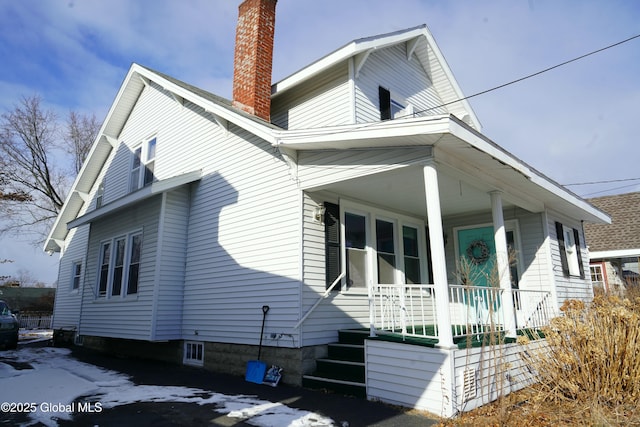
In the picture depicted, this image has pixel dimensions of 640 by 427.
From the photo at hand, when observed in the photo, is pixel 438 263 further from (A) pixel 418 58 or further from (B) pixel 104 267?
(B) pixel 104 267

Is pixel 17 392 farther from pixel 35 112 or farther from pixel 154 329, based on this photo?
pixel 35 112

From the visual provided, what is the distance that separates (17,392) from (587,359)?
799 cm

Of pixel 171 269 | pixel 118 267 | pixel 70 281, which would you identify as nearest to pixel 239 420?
pixel 171 269

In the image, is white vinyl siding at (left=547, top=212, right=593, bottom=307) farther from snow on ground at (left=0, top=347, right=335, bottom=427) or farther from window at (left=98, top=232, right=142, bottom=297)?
window at (left=98, top=232, right=142, bottom=297)

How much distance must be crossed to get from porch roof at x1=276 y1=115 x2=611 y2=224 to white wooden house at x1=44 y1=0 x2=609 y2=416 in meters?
0.03

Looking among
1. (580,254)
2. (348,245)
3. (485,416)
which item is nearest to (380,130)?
(348,245)

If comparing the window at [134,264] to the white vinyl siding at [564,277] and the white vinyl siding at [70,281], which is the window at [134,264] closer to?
the white vinyl siding at [70,281]

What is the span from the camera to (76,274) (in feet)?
45.1

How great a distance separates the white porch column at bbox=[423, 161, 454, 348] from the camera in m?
4.90

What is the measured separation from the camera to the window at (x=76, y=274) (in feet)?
44.4

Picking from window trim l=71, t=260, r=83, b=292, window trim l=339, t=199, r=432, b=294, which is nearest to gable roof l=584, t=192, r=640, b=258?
window trim l=339, t=199, r=432, b=294

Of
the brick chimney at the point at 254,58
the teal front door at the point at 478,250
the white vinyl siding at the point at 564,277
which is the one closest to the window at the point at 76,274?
the brick chimney at the point at 254,58

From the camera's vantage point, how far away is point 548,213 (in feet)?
29.6

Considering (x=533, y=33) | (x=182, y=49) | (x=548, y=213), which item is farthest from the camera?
(x=182, y=49)
